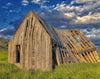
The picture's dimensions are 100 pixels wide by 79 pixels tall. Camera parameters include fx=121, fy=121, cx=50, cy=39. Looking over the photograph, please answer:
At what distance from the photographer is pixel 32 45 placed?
1337 centimetres

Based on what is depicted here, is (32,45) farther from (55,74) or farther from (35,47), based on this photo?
(55,74)

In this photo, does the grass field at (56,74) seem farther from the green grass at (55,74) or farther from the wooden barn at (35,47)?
the wooden barn at (35,47)

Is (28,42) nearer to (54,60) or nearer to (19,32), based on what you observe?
(19,32)

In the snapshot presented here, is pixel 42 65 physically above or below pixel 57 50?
below

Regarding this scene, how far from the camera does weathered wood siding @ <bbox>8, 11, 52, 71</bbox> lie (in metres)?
12.5

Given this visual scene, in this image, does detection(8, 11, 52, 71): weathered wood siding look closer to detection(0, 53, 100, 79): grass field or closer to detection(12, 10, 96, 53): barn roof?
detection(0, 53, 100, 79): grass field

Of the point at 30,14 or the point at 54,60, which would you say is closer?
the point at 54,60

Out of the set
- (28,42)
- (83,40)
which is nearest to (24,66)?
(28,42)

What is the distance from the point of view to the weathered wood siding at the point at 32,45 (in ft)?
40.9

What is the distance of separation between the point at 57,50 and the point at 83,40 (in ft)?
34.8

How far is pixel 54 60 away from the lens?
1346 centimetres

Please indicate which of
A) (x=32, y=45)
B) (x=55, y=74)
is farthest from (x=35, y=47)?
(x=55, y=74)

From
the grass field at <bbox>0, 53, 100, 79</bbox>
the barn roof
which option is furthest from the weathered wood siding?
the barn roof

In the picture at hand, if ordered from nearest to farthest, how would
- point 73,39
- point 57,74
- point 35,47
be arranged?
point 57,74 → point 35,47 → point 73,39
